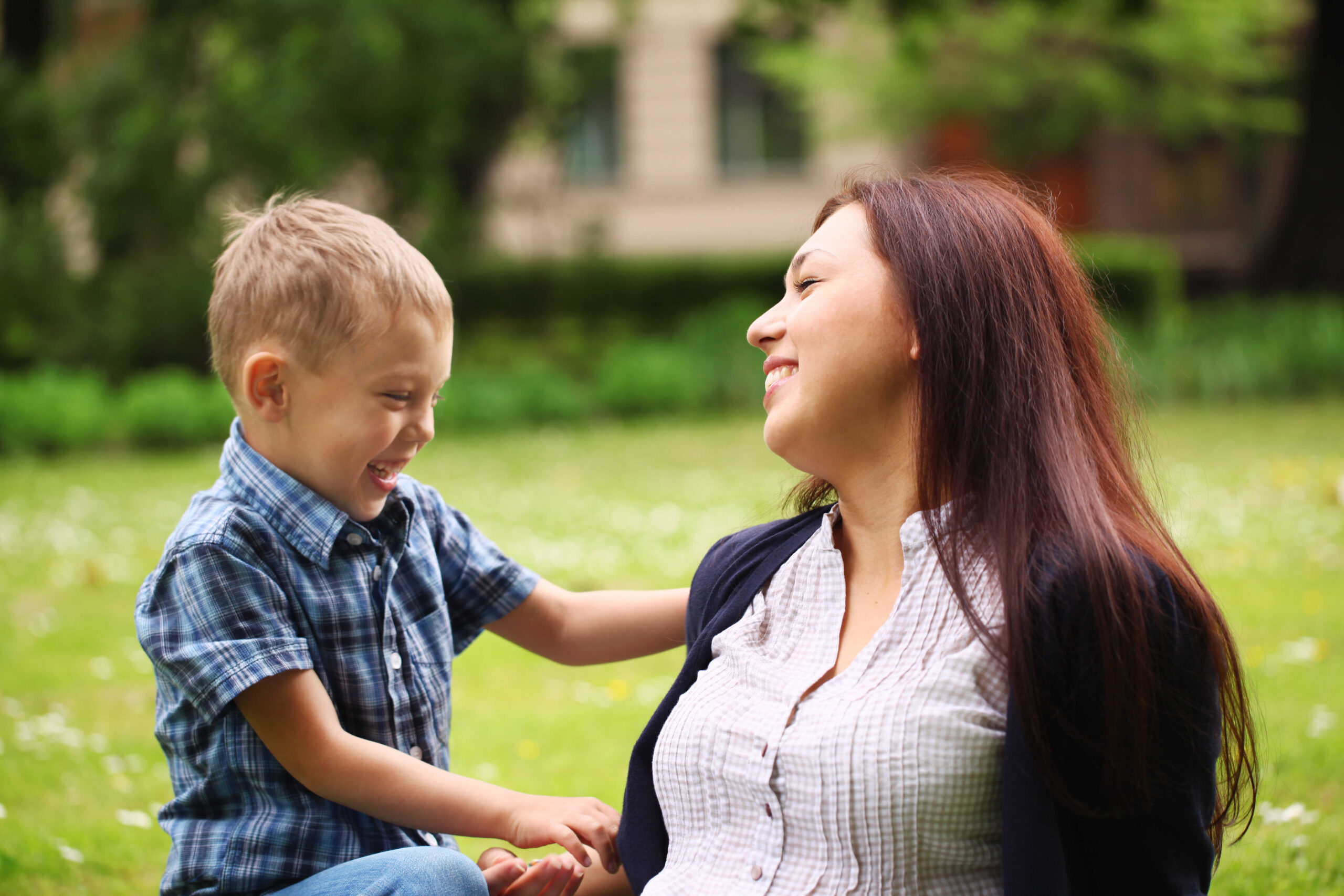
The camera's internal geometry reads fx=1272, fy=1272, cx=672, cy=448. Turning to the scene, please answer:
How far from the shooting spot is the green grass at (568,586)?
3457mm

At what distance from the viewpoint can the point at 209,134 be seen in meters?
13.6

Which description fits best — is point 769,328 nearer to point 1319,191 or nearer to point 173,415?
point 173,415

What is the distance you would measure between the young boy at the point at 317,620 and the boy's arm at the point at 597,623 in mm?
305

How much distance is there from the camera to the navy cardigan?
1.54 metres

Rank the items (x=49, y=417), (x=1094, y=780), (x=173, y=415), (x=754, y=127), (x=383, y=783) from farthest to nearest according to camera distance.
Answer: (x=754, y=127) < (x=173, y=415) < (x=49, y=417) < (x=383, y=783) < (x=1094, y=780)

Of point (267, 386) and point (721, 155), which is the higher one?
point (721, 155)

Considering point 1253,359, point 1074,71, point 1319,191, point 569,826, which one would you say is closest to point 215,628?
point 569,826

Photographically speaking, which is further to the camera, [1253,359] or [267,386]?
[1253,359]

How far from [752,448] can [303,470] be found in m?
9.14

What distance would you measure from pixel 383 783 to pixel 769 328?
2.97 feet

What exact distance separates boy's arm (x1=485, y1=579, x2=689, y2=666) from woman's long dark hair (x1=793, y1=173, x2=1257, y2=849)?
0.75 metres

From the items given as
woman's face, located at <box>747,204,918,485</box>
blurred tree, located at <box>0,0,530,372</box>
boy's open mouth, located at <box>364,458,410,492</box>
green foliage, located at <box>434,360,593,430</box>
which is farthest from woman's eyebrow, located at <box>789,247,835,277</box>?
blurred tree, located at <box>0,0,530,372</box>

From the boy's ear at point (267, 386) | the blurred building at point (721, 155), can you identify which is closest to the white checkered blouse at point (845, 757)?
the boy's ear at point (267, 386)

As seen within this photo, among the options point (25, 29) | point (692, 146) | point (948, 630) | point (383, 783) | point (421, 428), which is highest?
point (25, 29)
